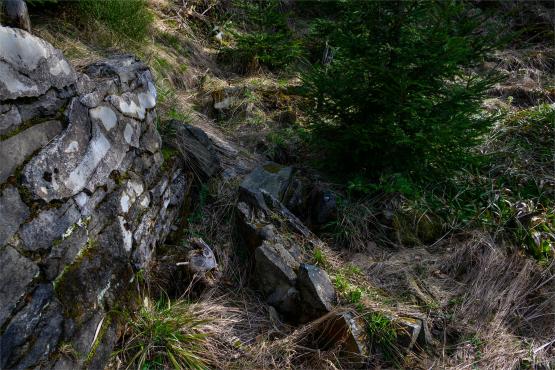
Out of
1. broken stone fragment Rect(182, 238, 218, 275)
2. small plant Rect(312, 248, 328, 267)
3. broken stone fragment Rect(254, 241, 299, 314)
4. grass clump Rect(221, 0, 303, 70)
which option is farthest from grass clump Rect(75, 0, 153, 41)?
small plant Rect(312, 248, 328, 267)

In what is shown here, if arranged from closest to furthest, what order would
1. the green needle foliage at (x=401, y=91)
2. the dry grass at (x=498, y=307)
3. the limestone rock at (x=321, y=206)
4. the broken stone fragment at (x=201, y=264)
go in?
A: the dry grass at (x=498, y=307), the broken stone fragment at (x=201, y=264), the green needle foliage at (x=401, y=91), the limestone rock at (x=321, y=206)

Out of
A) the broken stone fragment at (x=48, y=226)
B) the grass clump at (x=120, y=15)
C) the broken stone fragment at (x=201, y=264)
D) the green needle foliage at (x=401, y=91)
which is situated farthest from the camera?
the grass clump at (x=120, y=15)

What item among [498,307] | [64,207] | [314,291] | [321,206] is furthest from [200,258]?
[498,307]

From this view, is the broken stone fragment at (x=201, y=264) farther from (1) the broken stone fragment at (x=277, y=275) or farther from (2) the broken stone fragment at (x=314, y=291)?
(2) the broken stone fragment at (x=314, y=291)

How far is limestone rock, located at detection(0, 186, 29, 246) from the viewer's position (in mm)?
1553

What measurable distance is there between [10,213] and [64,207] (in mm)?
294

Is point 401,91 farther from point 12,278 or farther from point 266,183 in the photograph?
point 12,278

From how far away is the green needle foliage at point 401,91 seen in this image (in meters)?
3.28

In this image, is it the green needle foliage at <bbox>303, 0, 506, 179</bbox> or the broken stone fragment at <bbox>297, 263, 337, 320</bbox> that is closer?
the broken stone fragment at <bbox>297, 263, 337, 320</bbox>

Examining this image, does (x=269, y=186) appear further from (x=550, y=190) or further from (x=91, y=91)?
(x=550, y=190)

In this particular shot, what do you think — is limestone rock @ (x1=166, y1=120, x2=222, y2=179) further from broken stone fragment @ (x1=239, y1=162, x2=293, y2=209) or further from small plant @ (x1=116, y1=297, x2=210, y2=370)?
small plant @ (x1=116, y1=297, x2=210, y2=370)

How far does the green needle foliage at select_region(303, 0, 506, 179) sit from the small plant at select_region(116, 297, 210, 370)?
189 cm

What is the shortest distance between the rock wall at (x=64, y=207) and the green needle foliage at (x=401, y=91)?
1802 millimetres

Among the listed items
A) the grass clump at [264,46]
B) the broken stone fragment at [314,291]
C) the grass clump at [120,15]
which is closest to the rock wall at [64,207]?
the broken stone fragment at [314,291]
